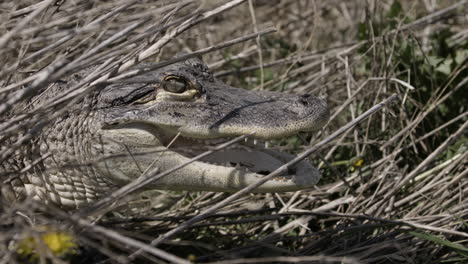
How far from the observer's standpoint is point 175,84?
275cm

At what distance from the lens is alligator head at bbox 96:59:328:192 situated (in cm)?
256

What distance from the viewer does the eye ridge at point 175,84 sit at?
2.74 metres

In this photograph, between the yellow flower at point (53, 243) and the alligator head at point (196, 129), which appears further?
the alligator head at point (196, 129)

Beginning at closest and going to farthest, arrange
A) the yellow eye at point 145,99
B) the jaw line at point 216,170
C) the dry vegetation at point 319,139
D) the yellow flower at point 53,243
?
the yellow flower at point 53,243 → the dry vegetation at point 319,139 → the jaw line at point 216,170 → the yellow eye at point 145,99

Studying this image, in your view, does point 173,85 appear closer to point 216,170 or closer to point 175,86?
point 175,86

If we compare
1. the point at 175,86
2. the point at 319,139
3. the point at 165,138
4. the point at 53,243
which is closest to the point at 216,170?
the point at 165,138

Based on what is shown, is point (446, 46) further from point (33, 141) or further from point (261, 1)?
point (33, 141)

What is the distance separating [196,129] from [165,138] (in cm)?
15

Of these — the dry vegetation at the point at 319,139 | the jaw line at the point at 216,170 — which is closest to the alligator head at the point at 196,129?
the jaw line at the point at 216,170

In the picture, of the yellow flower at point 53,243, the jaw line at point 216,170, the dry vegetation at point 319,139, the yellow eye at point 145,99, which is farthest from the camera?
the yellow eye at point 145,99

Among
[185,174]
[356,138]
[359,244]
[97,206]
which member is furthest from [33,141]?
[356,138]

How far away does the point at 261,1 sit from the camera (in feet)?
17.6

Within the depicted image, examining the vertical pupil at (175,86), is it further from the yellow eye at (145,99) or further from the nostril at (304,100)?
the nostril at (304,100)

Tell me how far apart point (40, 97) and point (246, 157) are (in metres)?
0.90
